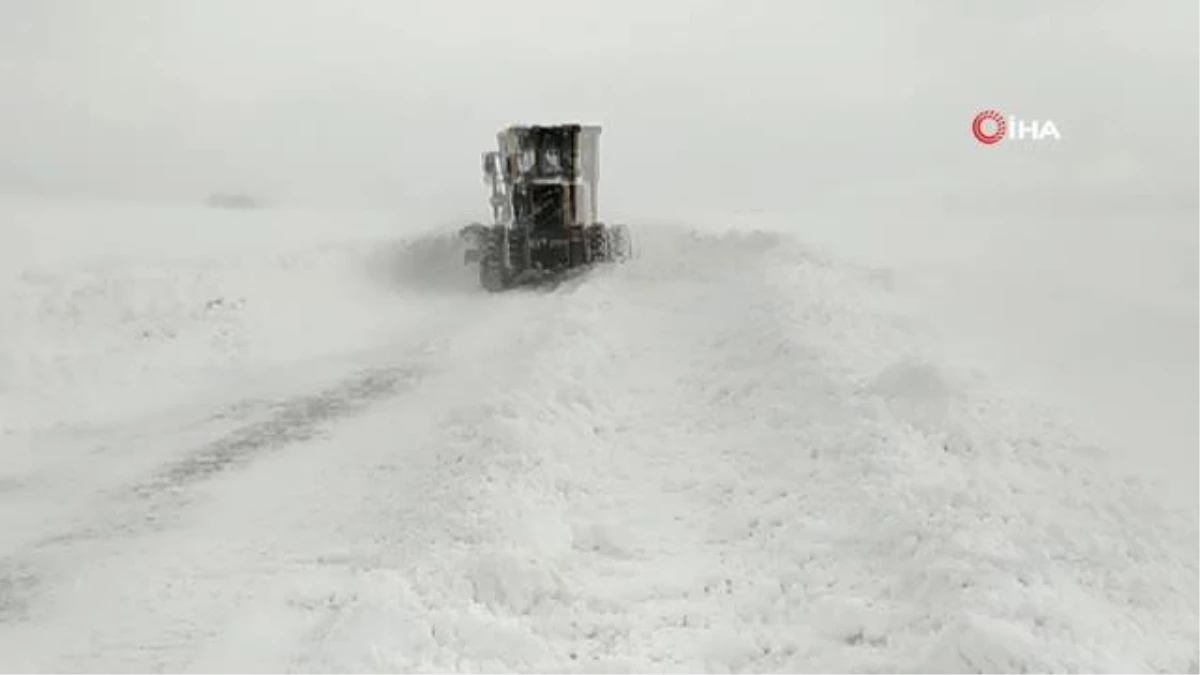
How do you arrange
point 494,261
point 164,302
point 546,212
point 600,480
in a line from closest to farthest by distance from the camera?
1. point 600,480
2. point 164,302
3. point 546,212
4. point 494,261

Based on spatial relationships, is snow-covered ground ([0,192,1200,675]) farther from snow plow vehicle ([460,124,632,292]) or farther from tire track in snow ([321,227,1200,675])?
snow plow vehicle ([460,124,632,292])

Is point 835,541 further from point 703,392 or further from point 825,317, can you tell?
point 825,317

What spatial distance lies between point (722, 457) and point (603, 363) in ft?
14.5

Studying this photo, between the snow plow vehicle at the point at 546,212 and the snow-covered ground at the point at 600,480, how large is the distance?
2.48 meters

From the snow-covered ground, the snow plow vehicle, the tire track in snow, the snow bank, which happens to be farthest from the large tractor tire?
the tire track in snow

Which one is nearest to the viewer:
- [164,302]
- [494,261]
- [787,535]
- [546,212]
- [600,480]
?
[787,535]

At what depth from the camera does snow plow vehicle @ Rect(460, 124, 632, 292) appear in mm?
26609

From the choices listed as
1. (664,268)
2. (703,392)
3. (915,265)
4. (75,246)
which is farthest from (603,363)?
(75,246)

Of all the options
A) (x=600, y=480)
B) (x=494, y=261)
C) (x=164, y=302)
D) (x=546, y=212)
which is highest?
(x=546, y=212)

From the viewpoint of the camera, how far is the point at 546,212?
1052 inches

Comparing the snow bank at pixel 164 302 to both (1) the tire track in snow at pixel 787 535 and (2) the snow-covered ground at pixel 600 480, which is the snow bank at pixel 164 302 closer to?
(2) the snow-covered ground at pixel 600 480

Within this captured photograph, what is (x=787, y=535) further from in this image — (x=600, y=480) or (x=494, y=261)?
(x=494, y=261)

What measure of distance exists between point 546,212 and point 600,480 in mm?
15444

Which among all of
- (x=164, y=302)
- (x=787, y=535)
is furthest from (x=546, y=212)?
(x=787, y=535)
